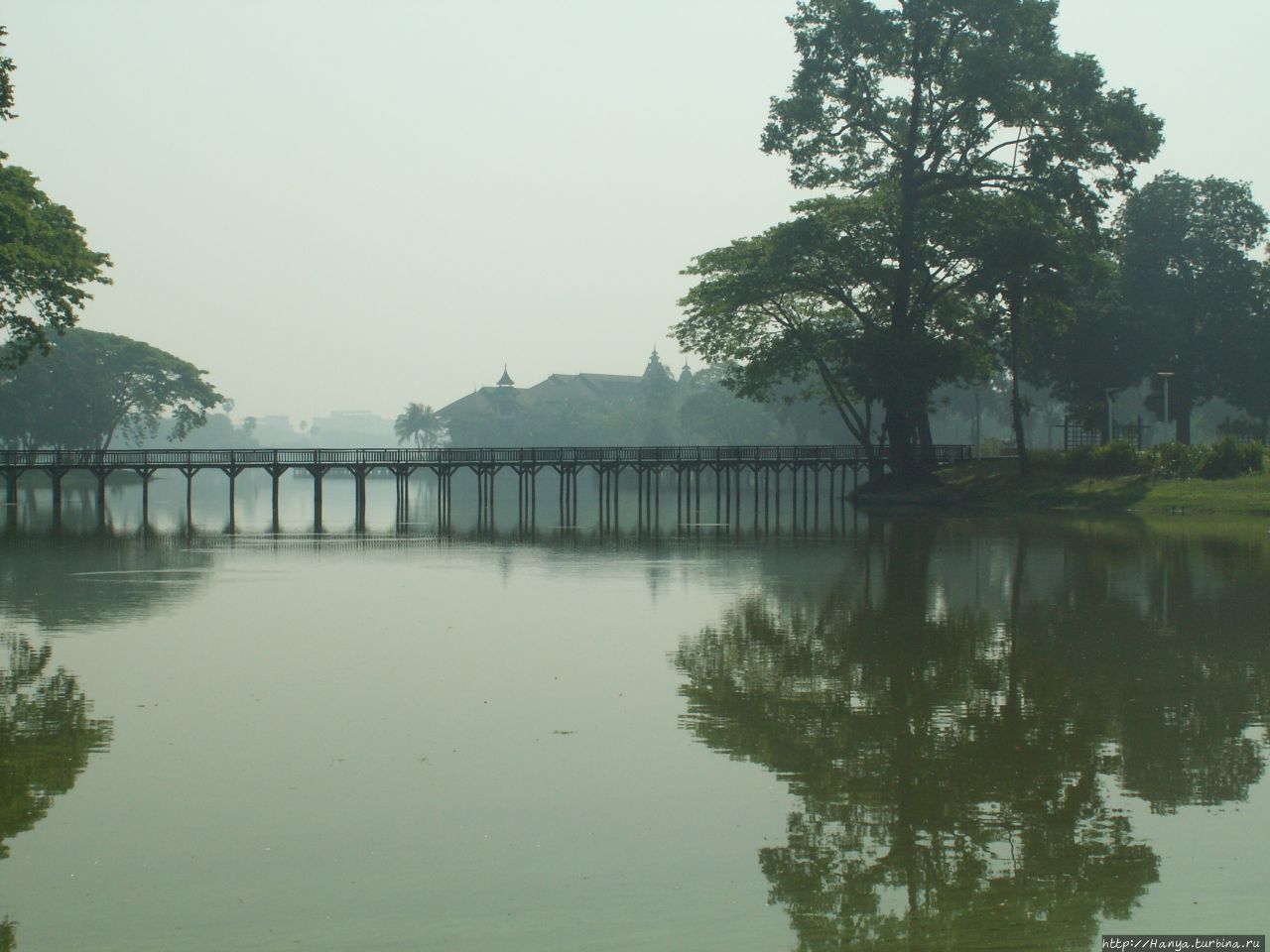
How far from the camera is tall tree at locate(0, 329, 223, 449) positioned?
9412 centimetres

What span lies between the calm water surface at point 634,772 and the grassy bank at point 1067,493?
26091 millimetres

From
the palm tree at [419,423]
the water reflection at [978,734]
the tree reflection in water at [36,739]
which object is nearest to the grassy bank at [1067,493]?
the water reflection at [978,734]

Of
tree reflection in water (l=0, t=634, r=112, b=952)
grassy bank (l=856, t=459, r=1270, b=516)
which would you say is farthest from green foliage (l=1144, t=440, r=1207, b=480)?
tree reflection in water (l=0, t=634, r=112, b=952)

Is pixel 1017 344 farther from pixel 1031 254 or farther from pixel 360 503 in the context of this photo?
pixel 360 503

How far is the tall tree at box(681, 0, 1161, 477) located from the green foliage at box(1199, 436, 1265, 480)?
11424 mm

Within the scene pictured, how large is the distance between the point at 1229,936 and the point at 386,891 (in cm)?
517

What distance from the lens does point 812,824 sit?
10.1 m

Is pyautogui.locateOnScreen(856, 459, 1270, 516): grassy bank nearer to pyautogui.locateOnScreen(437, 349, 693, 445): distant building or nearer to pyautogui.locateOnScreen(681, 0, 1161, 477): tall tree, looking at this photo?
pyautogui.locateOnScreen(681, 0, 1161, 477): tall tree

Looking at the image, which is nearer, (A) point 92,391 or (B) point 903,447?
(B) point 903,447

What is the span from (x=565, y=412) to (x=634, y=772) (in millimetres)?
142493

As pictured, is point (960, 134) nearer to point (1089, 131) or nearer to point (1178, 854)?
point (1089, 131)

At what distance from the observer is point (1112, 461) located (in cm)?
5566

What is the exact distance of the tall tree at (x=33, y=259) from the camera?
3872cm

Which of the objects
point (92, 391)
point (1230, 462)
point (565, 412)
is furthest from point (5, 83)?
point (565, 412)
